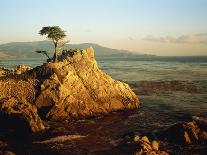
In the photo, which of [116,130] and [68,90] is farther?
[68,90]

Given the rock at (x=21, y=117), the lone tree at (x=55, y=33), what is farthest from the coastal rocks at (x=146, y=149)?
the lone tree at (x=55, y=33)

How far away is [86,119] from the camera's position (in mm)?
36531

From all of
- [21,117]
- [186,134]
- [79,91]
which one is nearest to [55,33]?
[79,91]

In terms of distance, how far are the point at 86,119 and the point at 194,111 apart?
14.0m

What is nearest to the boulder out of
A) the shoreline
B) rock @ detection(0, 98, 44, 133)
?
rock @ detection(0, 98, 44, 133)

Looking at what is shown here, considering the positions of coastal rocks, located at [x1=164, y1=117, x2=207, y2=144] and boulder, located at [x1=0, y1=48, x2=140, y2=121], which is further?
boulder, located at [x1=0, y1=48, x2=140, y2=121]

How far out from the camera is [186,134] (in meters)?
27.0

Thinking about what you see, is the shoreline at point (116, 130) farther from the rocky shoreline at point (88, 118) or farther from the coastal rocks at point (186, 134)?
the coastal rocks at point (186, 134)

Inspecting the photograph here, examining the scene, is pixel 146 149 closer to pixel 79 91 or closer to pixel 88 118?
pixel 88 118

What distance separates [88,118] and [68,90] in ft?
13.5

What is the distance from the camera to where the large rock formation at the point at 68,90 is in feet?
119

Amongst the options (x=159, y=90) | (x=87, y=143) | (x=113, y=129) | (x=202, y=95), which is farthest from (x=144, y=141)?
(x=159, y=90)

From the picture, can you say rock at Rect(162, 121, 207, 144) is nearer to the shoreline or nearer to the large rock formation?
the shoreline

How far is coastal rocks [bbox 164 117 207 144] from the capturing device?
88.3 ft
